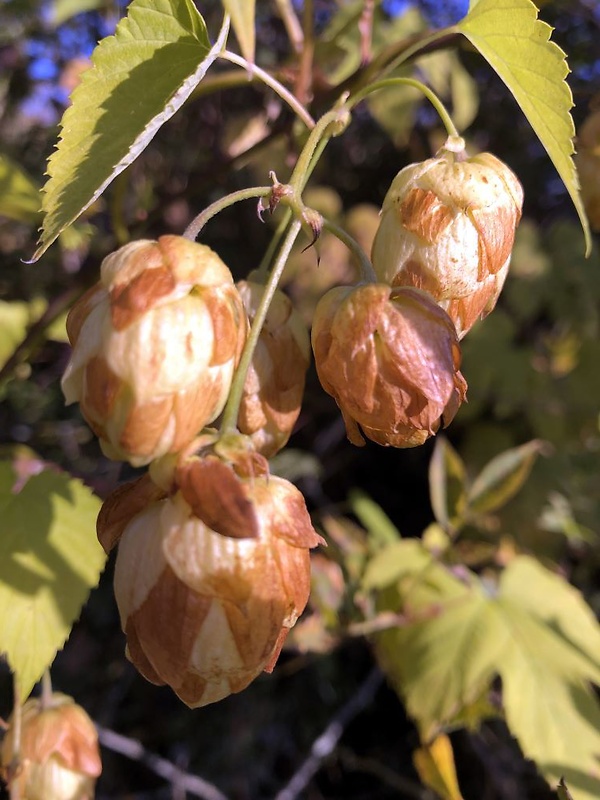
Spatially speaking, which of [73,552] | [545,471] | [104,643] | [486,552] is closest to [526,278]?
[545,471]

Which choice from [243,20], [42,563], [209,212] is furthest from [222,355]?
[42,563]

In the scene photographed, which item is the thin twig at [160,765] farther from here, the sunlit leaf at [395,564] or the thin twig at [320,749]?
the sunlit leaf at [395,564]

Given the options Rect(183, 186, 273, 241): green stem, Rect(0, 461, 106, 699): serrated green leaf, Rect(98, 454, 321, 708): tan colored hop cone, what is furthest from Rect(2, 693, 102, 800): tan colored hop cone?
Rect(183, 186, 273, 241): green stem

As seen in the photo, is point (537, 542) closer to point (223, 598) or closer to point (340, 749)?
point (340, 749)

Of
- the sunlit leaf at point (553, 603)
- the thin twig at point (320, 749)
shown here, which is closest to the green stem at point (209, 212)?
the sunlit leaf at point (553, 603)

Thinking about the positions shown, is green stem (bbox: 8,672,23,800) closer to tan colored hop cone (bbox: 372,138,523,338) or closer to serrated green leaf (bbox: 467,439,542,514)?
tan colored hop cone (bbox: 372,138,523,338)

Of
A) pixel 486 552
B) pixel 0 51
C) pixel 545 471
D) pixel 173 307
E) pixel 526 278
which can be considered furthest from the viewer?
pixel 0 51

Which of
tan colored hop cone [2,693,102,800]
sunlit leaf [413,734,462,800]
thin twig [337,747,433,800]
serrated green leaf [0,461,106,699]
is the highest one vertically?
serrated green leaf [0,461,106,699]
